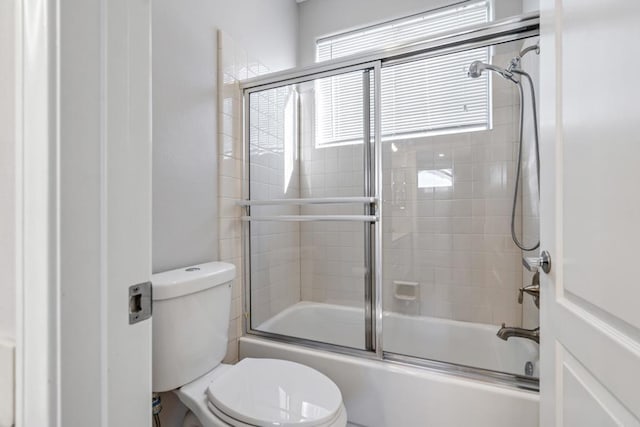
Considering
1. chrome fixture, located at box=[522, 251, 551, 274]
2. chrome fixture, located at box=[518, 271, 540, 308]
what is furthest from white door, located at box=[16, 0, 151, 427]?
chrome fixture, located at box=[518, 271, 540, 308]

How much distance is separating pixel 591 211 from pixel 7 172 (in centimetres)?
98

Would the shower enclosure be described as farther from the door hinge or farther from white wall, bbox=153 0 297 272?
the door hinge

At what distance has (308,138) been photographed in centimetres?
196

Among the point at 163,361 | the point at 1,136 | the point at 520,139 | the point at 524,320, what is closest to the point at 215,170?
the point at 163,361

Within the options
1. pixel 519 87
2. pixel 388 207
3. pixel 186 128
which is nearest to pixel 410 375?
pixel 388 207

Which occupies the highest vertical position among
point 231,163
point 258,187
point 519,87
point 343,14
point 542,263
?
point 343,14

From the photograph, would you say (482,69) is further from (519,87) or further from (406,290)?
(406,290)

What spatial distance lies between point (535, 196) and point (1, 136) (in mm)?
1755

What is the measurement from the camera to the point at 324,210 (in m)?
1.76

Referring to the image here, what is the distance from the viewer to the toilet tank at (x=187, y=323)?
3.39 ft

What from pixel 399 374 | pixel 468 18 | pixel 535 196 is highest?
pixel 468 18

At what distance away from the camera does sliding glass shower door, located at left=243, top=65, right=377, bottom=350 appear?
1594 millimetres

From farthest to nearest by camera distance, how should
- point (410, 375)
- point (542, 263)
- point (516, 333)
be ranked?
point (516, 333) → point (410, 375) → point (542, 263)

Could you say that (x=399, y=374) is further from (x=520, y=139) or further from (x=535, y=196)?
(x=520, y=139)
